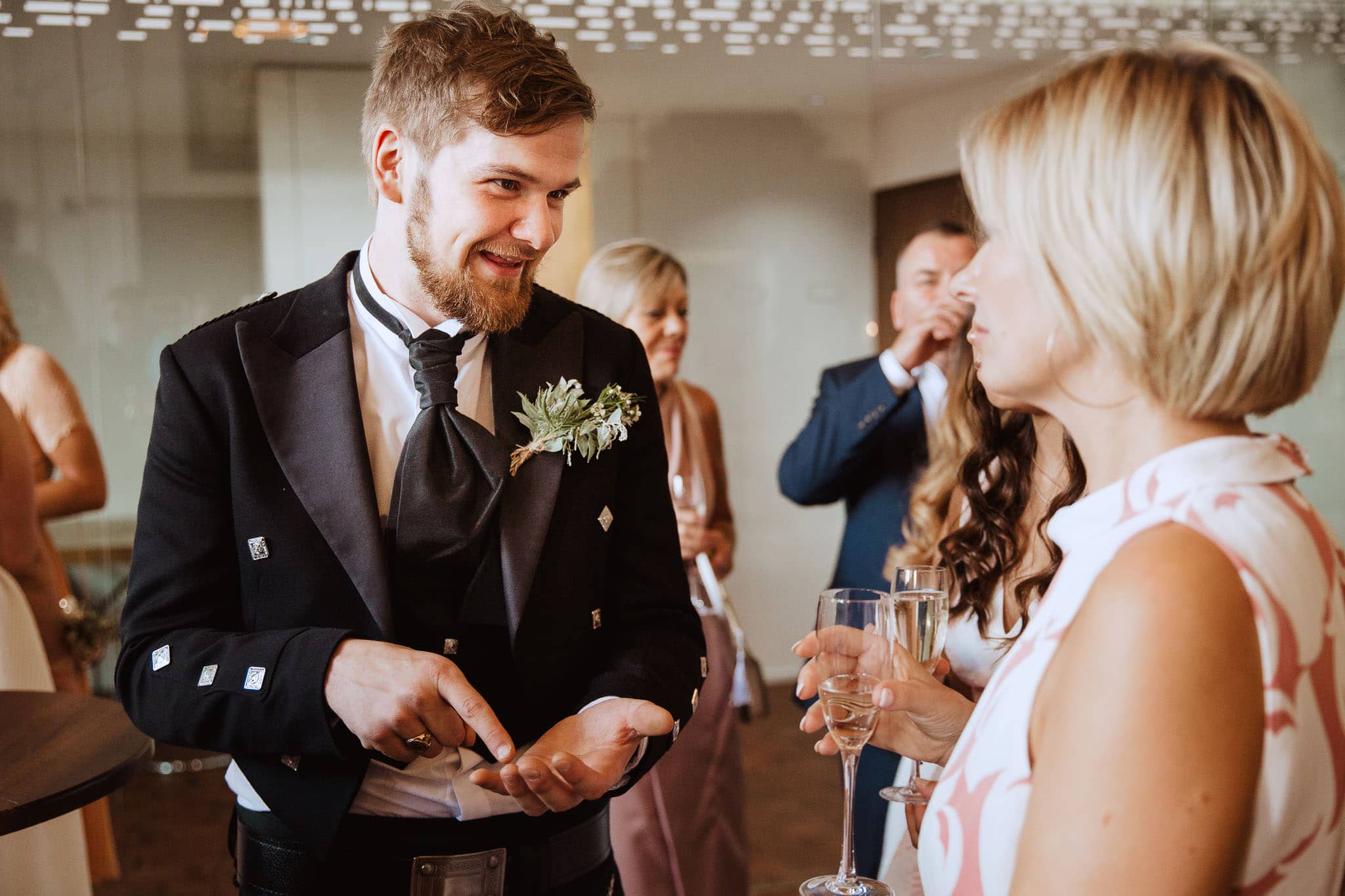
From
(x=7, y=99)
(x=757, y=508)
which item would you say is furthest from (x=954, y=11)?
(x=7, y=99)

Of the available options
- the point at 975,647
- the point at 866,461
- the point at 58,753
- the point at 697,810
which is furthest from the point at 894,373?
the point at 58,753

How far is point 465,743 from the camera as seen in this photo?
1.31 metres

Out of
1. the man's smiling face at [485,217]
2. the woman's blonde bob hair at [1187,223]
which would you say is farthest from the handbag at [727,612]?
the woman's blonde bob hair at [1187,223]

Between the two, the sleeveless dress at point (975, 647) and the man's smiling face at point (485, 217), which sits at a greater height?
the man's smiling face at point (485, 217)

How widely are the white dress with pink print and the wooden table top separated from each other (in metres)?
1.12

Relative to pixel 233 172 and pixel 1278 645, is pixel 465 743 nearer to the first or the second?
pixel 1278 645

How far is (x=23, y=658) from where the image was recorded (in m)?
2.39

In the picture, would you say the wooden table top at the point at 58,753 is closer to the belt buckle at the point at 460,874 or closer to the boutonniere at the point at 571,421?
the belt buckle at the point at 460,874

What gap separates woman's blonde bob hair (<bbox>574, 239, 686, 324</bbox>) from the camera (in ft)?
10.1

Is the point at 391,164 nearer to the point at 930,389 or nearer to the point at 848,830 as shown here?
the point at 848,830

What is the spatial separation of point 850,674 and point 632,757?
387 mm

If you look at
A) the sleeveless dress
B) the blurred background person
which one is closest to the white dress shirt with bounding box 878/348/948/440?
the sleeveless dress

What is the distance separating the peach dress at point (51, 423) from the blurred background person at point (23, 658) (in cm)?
37

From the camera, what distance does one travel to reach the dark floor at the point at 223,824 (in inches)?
138
